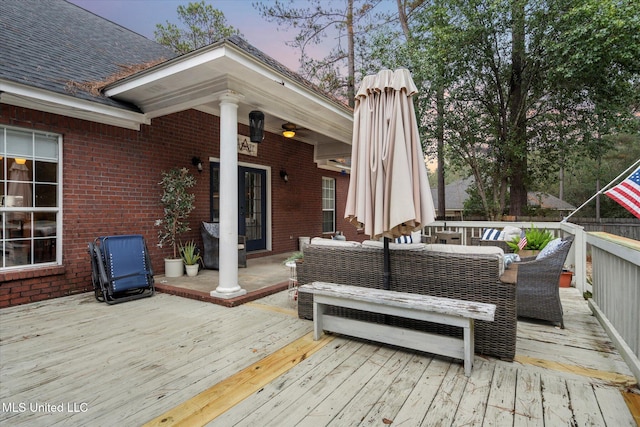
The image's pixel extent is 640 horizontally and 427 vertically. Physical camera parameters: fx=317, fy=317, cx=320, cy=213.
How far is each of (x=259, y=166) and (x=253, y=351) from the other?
4959 mm

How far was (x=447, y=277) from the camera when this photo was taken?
2.57 meters

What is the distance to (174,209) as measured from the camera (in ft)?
16.9

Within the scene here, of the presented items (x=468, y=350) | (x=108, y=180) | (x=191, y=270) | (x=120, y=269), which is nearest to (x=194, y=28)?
(x=108, y=180)

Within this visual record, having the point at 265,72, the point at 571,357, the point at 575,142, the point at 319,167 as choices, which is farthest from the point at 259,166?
the point at 575,142

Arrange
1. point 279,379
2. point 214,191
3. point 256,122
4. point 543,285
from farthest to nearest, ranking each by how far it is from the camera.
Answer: point 214,191, point 256,122, point 543,285, point 279,379

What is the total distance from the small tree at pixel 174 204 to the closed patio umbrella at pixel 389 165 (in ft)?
11.5

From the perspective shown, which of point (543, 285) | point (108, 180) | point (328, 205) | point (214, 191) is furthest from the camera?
point (328, 205)

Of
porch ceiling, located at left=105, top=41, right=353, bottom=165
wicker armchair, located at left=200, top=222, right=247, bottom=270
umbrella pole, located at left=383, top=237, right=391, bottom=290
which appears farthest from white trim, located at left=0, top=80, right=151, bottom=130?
umbrella pole, located at left=383, top=237, right=391, bottom=290

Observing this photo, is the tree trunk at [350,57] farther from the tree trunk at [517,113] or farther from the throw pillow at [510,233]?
the throw pillow at [510,233]

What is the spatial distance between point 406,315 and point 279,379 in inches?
39.8

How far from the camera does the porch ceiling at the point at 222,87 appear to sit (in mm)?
3488

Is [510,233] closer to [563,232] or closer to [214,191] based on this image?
[563,232]

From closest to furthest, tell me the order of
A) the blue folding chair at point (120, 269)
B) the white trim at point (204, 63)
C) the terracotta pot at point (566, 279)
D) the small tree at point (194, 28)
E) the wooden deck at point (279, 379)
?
1. the wooden deck at point (279, 379)
2. the white trim at point (204, 63)
3. the blue folding chair at point (120, 269)
4. the terracotta pot at point (566, 279)
5. the small tree at point (194, 28)

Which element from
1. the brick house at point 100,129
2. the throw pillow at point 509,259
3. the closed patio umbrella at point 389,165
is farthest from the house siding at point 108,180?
the throw pillow at point 509,259
